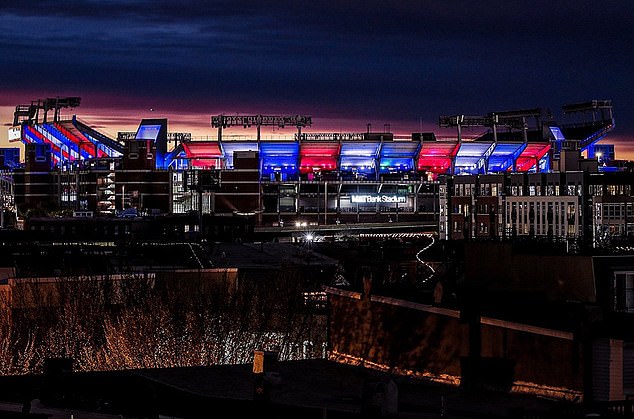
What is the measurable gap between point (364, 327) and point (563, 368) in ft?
29.8

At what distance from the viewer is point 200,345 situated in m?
47.4

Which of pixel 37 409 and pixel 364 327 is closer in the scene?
pixel 37 409

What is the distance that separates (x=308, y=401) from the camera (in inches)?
939

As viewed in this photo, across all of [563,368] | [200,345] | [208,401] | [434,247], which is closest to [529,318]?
[563,368]

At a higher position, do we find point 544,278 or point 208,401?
point 544,278

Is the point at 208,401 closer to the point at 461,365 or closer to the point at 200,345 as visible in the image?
the point at 461,365

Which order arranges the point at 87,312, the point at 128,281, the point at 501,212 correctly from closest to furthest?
the point at 87,312, the point at 128,281, the point at 501,212

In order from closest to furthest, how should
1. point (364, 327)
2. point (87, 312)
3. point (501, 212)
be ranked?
point (364, 327) < point (87, 312) < point (501, 212)

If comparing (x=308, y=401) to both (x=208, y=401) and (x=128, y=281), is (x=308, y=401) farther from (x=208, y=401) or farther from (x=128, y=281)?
(x=128, y=281)

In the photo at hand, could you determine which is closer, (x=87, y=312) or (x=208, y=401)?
(x=208, y=401)

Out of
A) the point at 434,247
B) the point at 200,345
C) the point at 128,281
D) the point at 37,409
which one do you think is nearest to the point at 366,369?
the point at 37,409

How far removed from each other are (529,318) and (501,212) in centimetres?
12441

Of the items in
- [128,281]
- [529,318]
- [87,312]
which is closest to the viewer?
[529,318]

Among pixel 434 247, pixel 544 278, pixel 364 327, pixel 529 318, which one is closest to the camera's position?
pixel 529 318
